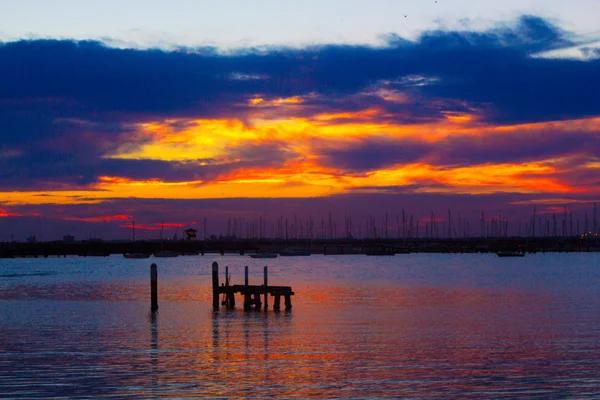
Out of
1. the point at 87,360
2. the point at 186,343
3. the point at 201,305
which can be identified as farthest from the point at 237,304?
the point at 87,360

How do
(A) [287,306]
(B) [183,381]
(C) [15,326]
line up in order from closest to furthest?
(B) [183,381], (C) [15,326], (A) [287,306]

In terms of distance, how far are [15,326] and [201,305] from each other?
17314mm

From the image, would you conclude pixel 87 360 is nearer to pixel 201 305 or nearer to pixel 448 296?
pixel 201 305

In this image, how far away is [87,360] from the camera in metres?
32.7

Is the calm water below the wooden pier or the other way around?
below

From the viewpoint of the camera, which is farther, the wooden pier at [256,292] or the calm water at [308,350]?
the wooden pier at [256,292]

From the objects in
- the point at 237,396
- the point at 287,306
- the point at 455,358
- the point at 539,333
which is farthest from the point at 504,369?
the point at 287,306

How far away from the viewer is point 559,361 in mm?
32062

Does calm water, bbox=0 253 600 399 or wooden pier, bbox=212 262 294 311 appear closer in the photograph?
calm water, bbox=0 253 600 399

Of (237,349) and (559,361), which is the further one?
(237,349)

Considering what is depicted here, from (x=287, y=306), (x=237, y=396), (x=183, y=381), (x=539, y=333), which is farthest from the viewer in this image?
(x=287, y=306)

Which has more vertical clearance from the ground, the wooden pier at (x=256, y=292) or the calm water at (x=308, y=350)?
the wooden pier at (x=256, y=292)

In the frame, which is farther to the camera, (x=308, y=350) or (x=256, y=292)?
(x=256, y=292)

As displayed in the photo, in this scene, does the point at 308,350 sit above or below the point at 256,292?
below
